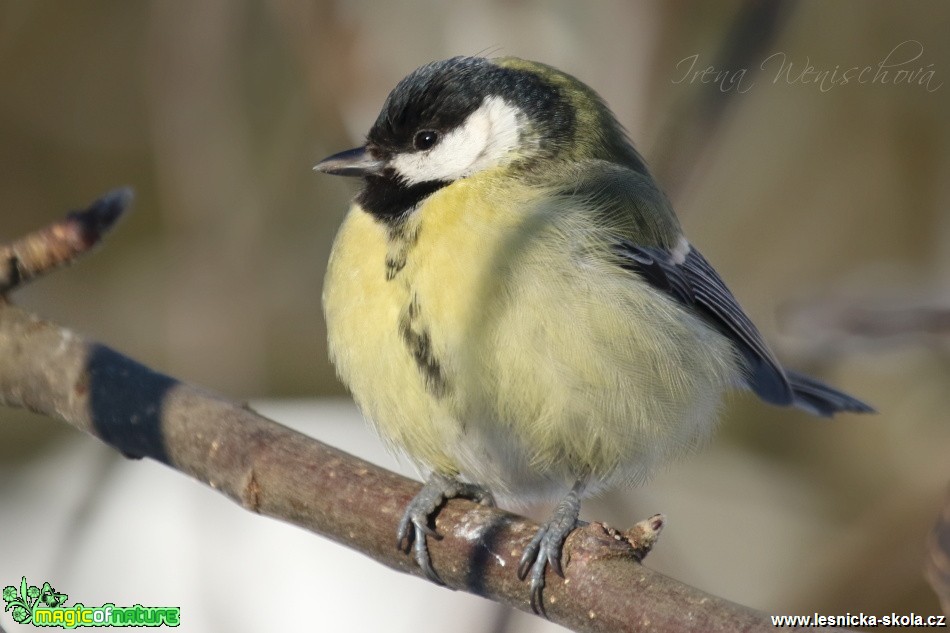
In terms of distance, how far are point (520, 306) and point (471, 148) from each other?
50cm

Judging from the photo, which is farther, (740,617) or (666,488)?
(666,488)

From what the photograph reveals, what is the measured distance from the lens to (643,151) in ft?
8.72

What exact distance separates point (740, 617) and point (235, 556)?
1780mm

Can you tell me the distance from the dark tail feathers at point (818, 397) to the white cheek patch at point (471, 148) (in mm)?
906

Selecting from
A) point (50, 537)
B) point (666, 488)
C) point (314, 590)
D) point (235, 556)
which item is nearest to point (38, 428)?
point (50, 537)

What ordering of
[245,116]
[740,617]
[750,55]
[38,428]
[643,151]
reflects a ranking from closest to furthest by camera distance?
1. [740,617]
2. [750,55]
3. [643,151]
4. [38,428]
5. [245,116]

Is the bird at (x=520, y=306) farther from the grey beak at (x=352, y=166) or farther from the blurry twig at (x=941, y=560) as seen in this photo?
the blurry twig at (x=941, y=560)

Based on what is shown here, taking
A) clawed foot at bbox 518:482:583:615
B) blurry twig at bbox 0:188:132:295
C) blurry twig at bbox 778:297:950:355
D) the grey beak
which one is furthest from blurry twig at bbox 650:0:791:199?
blurry twig at bbox 0:188:132:295

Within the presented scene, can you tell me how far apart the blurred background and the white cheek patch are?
44cm

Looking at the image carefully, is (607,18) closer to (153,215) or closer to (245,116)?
(245,116)

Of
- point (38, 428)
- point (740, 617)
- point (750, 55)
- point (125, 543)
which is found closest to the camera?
point (740, 617)

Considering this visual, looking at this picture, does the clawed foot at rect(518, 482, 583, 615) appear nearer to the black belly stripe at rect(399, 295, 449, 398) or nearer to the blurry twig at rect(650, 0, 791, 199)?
the black belly stripe at rect(399, 295, 449, 398)

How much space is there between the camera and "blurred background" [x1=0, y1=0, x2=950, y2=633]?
274 cm

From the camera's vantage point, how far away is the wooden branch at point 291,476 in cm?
157
